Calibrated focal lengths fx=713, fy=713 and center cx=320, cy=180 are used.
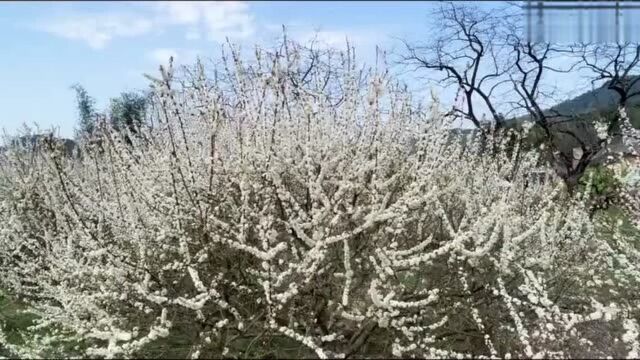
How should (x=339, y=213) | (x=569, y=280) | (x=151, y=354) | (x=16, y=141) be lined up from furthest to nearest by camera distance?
(x=16, y=141) < (x=569, y=280) < (x=151, y=354) < (x=339, y=213)

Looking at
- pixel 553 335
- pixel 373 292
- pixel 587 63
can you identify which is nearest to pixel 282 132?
pixel 373 292

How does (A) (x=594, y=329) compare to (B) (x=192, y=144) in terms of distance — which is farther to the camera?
(B) (x=192, y=144)

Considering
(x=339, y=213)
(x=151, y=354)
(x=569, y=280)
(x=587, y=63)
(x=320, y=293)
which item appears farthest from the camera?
(x=587, y=63)

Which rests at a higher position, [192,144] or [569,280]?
[192,144]

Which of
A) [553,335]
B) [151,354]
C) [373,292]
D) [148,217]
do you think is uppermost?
[148,217]

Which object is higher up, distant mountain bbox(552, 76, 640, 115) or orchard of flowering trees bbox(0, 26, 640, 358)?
distant mountain bbox(552, 76, 640, 115)

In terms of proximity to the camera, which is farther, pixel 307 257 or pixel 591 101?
pixel 591 101

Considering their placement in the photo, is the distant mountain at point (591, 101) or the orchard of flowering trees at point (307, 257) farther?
the distant mountain at point (591, 101)

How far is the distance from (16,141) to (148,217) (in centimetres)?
694

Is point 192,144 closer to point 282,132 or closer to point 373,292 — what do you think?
point 282,132

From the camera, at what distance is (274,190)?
5184mm

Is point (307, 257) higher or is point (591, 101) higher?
point (591, 101)

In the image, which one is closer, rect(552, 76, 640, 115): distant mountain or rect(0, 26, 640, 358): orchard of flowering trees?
rect(0, 26, 640, 358): orchard of flowering trees

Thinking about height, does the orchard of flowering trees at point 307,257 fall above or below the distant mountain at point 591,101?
below
